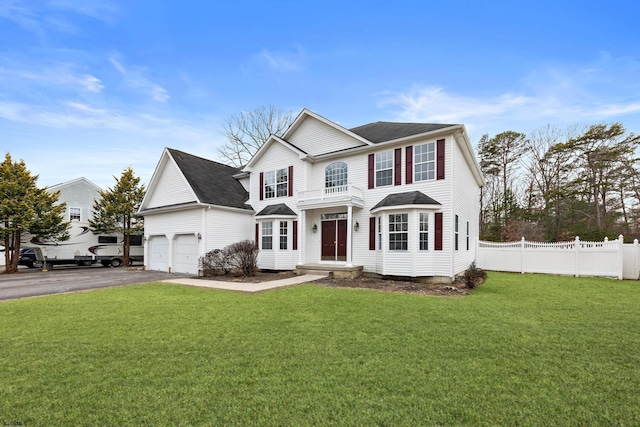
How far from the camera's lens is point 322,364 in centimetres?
384

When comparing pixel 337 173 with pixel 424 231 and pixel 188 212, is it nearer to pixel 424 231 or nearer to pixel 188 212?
pixel 424 231

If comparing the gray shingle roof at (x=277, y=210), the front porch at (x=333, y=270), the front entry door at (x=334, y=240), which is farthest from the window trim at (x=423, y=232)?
the gray shingle roof at (x=277, y=210)

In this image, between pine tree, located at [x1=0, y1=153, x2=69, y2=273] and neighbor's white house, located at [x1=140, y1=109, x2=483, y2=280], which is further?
pine tree, located at [x1=0, y1=153, x2=69, y2=273]

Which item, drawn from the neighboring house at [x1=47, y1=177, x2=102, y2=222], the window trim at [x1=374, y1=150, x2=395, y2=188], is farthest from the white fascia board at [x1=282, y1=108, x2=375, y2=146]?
the neighboring house at [x1=47, y1=177, x2=102, y2=222]

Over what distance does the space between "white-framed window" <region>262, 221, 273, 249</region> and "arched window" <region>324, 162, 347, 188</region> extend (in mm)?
3709

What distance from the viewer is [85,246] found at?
20.8 metres

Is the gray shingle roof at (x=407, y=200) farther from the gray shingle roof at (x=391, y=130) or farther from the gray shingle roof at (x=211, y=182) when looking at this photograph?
the gray shingle roof at (x=211, y=182)

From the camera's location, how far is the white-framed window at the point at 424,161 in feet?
40.4

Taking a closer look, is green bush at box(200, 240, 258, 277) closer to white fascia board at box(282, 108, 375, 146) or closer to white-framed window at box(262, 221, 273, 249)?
white-framed window at box(262, 221, 273, 249)

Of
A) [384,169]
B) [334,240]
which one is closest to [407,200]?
[384,169]

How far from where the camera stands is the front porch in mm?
12788

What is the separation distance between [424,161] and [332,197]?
4.28 m

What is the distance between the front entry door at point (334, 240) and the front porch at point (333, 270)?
26.2 inches

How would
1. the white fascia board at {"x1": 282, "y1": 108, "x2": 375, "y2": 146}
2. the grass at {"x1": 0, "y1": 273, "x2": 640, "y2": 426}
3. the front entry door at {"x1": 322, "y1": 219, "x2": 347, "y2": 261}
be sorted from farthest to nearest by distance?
the front entry door at {"x1": 322, "y1": 219, "x2": 347, "y2": 261}
the white fascia board at {"x1": 282, "y1": 108, "x2": 375, "y2": 146}
the grass at {"x1": 0, "y1": 273, "x2": 640, "y2": 426}
